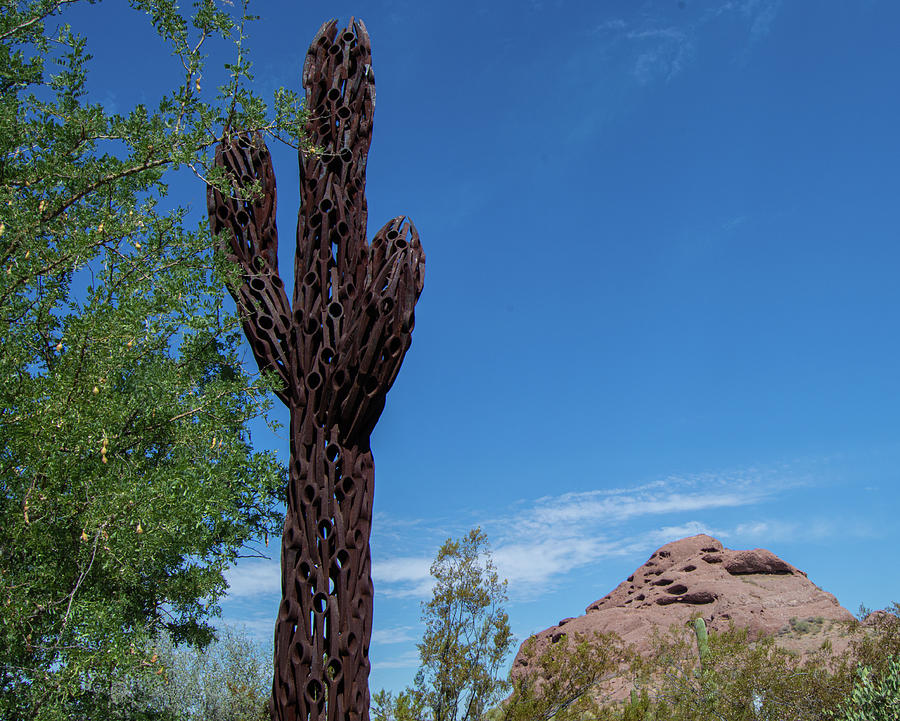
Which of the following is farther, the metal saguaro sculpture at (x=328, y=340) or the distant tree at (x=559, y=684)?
the distant tree at (x=559, y=684)

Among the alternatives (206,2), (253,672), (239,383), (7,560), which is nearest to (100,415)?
(7,560)

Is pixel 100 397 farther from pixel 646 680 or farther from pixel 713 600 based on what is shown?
pixel 713 600

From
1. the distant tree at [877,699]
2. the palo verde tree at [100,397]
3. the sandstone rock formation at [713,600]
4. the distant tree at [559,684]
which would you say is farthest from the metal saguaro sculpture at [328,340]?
the sandstone rock formation at [713,600]

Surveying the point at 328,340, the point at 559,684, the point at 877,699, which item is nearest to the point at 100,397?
the point at 328,340

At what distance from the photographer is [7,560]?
14.8 feet

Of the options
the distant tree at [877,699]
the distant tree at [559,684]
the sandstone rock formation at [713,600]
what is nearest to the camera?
the distant tree at [877,699]

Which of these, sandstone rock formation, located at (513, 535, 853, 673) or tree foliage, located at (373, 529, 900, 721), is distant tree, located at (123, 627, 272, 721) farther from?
sandstone rock formation, located at (513, 535, 853, 673)

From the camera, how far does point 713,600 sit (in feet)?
84.0

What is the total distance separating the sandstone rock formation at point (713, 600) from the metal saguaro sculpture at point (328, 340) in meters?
16.0

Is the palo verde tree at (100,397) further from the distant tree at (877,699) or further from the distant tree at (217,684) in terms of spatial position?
the distant tree at (877,699)

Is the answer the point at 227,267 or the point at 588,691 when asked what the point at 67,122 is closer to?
the point at 227,267

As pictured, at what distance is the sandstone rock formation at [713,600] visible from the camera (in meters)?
22.2

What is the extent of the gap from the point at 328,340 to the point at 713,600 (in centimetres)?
2280

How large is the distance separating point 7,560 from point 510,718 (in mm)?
5975
